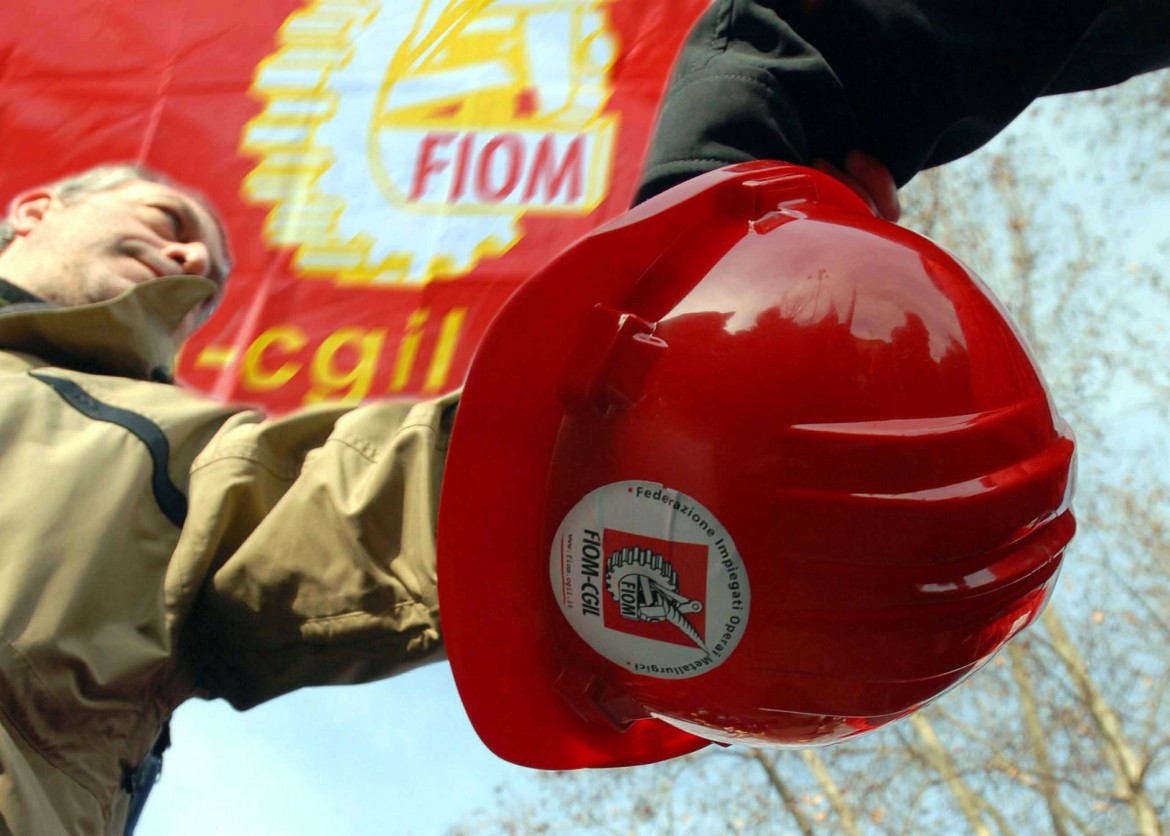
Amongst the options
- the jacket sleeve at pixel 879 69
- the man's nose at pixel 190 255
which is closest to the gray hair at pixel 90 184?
the man's nose at pixel 190 255

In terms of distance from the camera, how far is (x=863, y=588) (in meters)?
0.89

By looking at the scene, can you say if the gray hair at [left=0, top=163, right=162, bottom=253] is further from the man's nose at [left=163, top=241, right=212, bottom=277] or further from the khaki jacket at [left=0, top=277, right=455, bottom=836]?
the khaki jacket at [left=0, top=277, right=455, bottom=836]

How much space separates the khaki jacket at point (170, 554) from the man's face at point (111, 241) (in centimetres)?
40

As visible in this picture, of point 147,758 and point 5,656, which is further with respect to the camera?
point 147,758

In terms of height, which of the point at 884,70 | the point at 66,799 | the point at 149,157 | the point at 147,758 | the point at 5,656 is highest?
the point at 884,70

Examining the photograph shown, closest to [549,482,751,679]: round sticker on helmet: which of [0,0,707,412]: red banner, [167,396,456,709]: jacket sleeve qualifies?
[167,396,456,709]: jacket sleeve

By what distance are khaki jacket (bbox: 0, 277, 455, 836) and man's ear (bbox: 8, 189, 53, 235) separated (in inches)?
26.8

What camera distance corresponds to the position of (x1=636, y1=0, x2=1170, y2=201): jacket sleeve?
44.1 inches

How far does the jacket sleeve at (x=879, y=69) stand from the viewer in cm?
112

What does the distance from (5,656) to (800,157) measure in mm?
976

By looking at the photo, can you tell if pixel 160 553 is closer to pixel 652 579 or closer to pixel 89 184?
pixel 652 579

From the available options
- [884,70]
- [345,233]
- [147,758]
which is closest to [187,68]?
[345,233]

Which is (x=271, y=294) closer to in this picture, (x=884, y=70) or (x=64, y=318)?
(x=64, y=318)

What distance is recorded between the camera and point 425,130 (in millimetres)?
3533
